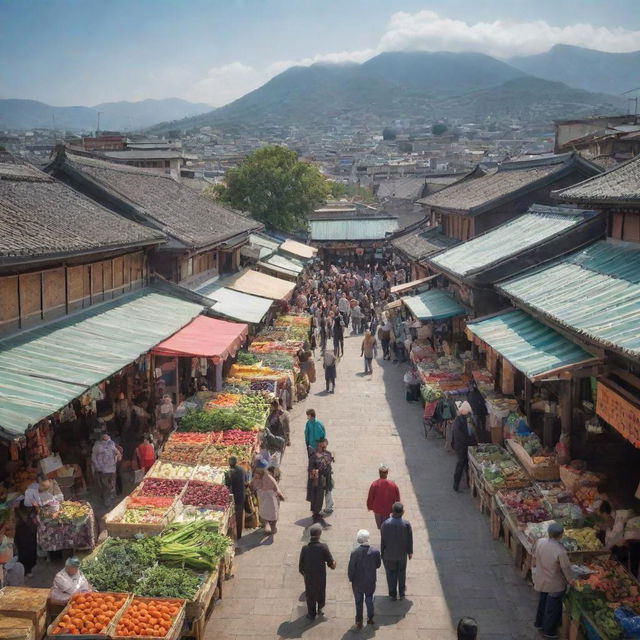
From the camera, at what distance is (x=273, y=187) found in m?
41.8

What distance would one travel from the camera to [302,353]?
2202cm

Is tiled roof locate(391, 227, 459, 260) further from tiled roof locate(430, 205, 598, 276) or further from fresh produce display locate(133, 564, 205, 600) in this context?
fresh produce display locate(133, 564, 205, 600)

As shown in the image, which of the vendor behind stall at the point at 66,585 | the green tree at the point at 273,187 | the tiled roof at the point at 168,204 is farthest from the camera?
the green tree at the point at 273,187

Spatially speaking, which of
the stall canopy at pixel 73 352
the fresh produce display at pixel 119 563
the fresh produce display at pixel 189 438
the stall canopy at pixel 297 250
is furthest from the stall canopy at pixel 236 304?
the stall canopy at pixel 297 250

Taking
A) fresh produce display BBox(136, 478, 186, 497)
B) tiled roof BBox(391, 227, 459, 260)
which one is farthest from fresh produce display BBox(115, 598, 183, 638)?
tiled roof BBox(391, 227, 459, 260)

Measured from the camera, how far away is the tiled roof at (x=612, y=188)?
500 inches

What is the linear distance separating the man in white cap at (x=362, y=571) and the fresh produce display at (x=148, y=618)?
7.33ft

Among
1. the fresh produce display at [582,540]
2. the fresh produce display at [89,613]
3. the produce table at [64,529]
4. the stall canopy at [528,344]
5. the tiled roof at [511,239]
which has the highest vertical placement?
the tiled roof at [511,239]

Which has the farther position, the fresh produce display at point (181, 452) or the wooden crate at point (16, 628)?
the fresh produce display at point (181, 452)

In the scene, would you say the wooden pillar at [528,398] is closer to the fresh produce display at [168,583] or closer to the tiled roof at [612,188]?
the tiled roof at [612,188]

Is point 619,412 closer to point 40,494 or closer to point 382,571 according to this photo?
point 382,571

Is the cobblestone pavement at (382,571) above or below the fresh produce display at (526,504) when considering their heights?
below

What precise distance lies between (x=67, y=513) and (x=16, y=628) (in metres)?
3.14

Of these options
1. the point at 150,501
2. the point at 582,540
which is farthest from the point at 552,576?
the point at 150,501
